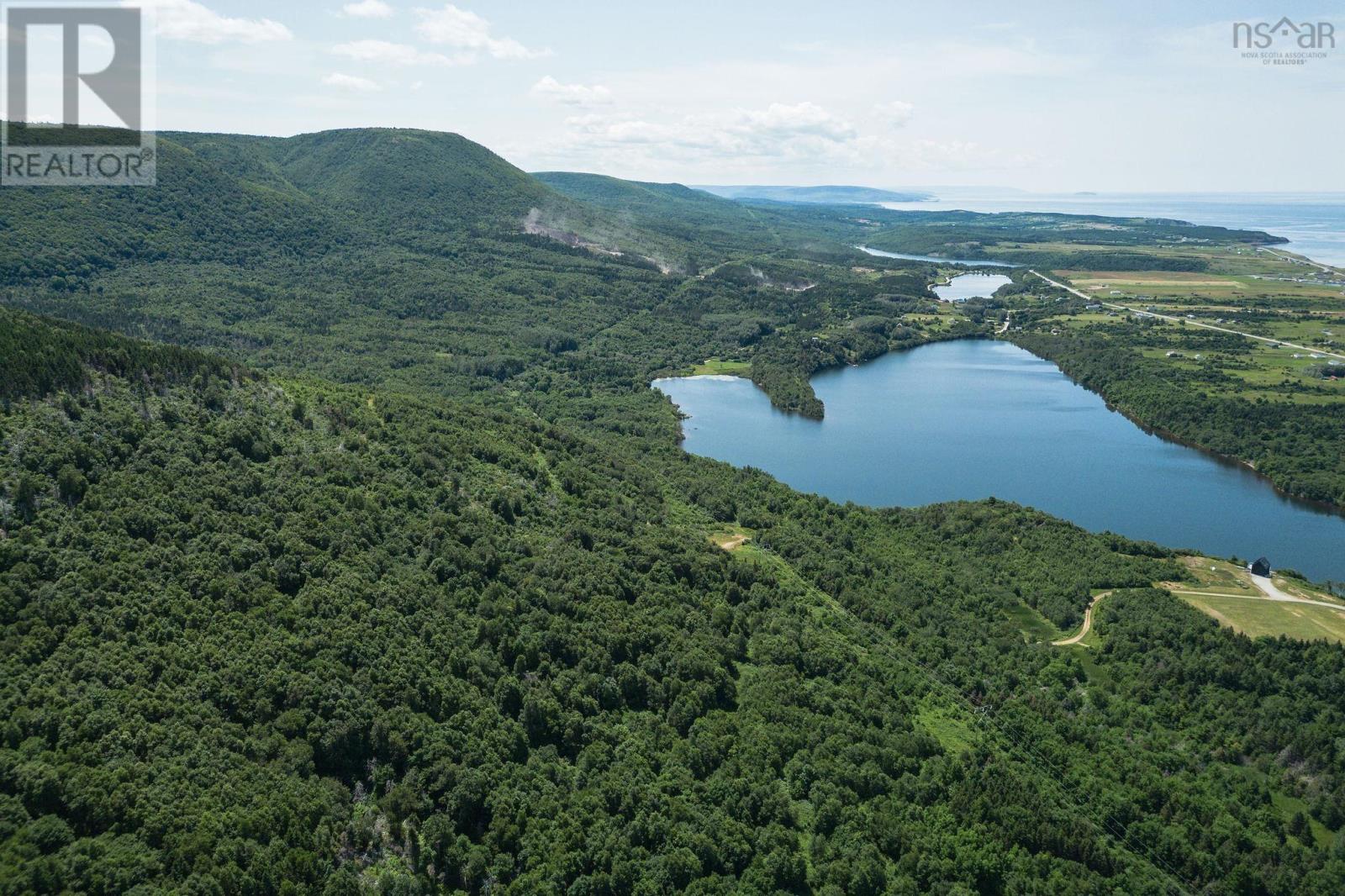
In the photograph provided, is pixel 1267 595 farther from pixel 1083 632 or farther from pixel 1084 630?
pixel 1083 632

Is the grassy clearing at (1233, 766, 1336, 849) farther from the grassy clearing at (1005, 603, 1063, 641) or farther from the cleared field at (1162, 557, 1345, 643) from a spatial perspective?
the grassy clearing at (1005, 603, 1063, 641)

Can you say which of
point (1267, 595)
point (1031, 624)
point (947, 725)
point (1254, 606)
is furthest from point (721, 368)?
point (947, 725)

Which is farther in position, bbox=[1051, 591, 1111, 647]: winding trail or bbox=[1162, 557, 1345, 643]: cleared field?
bbox=[1051, 591, 1111, 647]: winding trail

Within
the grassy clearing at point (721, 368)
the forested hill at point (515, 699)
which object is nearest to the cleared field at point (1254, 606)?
the forested hill at point (515, 699)

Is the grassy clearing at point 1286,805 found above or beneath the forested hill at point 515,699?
beneath

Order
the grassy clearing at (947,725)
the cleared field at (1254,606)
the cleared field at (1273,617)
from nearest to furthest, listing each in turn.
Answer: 1. the grassy clearing at (947,725)
2. the cleared field at (1273,617)
3. the cleared field at (1254,606)

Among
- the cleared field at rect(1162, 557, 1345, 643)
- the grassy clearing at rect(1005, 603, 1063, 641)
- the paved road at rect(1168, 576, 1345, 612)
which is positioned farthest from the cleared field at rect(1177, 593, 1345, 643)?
the grassy clearing at rect(1005, 603, 1063, 641)

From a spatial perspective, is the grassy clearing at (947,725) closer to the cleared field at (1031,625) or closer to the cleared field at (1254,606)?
the cleared field at (1031,625)

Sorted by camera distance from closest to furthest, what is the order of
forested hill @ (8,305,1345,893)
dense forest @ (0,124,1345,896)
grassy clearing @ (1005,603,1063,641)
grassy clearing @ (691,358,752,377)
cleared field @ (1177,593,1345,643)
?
forested hill @ (8,305,1345,893) < dense forest @ (0,124,1345,896) < cleared field @ (1177,593,1345,643) < grassy clearing @ (1005,603,1063,641) < grassy clearing @ (691,358,752,377)
